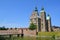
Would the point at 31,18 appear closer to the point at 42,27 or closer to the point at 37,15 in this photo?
the point at 37,15

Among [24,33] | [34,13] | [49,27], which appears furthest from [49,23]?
[24,33]

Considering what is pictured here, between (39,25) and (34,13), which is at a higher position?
(34,13)

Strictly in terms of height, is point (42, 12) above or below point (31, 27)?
above

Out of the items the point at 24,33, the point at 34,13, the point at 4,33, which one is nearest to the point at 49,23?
the point at 34,13

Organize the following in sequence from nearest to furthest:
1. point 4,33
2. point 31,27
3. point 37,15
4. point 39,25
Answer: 1. point 4,33
2. point 31,27
3. point 39,25
4. point 37,15

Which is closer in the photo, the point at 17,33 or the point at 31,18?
the point at 17,33

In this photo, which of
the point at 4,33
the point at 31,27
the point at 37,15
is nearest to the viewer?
the point at 4,33

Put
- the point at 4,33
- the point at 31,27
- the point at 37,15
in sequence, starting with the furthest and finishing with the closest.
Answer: the point at 37,15 → the point at 31,27 → the point at 4,33

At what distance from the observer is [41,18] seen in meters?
113

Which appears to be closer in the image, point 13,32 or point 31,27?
point 13,32

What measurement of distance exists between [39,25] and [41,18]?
5.21 meters

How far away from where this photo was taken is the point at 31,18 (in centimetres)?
11994

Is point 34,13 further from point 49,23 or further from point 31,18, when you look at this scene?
point 49,23

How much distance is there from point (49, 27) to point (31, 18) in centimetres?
1316
